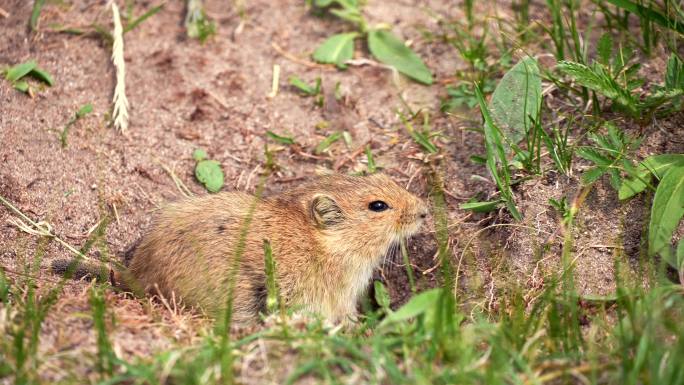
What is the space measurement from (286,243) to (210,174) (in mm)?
1091

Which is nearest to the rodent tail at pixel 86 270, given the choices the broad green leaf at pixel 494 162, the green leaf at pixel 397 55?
the broad green leaf at pixel 494 162

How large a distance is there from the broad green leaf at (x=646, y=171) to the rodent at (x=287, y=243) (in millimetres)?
1206

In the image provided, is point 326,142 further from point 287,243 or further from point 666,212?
point 666,212

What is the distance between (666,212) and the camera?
422 centimetres

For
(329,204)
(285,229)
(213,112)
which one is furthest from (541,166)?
(213,112)

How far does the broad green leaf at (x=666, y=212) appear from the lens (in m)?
4.16

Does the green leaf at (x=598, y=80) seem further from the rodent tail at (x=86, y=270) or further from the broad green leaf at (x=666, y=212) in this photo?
the rodent tail at (x=86, y=270)

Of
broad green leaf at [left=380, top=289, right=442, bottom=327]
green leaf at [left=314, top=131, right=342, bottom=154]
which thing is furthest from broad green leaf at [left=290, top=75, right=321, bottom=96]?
broad green leaf at [left=380, top=289, right=442, bottom=327]

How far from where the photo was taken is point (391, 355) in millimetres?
3303

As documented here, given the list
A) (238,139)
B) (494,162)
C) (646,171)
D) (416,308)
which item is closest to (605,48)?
(646,171)

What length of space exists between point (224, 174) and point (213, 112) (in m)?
0.58

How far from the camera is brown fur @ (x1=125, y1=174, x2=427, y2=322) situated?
4348 mm

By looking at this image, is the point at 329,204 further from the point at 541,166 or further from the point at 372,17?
the point at 372,17

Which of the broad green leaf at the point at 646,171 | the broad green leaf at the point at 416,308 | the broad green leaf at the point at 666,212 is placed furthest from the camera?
the broad green leaf at the point at 646,171
